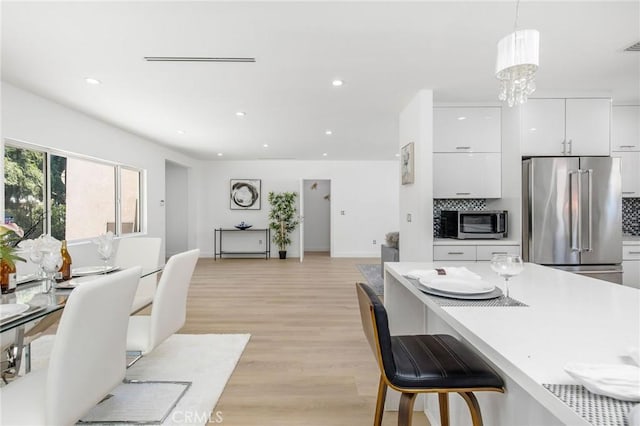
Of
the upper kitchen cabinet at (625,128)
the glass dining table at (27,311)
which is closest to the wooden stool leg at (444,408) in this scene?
the glass dining table at (27,311)

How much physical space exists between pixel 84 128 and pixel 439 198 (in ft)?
14.7

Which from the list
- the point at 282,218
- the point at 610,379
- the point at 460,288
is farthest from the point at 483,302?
the point at 282,218

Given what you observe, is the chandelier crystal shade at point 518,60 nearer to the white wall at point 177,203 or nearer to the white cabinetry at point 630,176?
the white cabinetry at point 630,176

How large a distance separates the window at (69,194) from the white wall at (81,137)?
18cm

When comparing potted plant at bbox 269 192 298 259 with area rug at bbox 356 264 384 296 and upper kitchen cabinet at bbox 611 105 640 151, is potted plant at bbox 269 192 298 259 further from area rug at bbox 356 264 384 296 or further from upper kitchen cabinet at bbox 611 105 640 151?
upper kitchen cabinet at bbox 611 105 640 151

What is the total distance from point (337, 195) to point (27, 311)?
6771 millimetres

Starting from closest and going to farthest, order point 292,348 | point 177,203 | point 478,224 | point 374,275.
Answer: point 292,348 < point 478,224 < point 374,275 < point 177,203

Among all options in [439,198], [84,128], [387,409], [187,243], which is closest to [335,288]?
[439,198]

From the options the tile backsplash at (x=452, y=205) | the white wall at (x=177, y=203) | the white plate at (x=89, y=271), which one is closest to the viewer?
the white plate at (x=89, y=271)

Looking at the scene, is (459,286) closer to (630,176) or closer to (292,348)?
(292,348)

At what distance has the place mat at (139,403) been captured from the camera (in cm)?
178

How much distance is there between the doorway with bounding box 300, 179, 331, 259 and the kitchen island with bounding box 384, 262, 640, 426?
743 cm

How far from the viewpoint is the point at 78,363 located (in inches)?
46.6

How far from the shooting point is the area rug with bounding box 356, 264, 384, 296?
4.73 m
